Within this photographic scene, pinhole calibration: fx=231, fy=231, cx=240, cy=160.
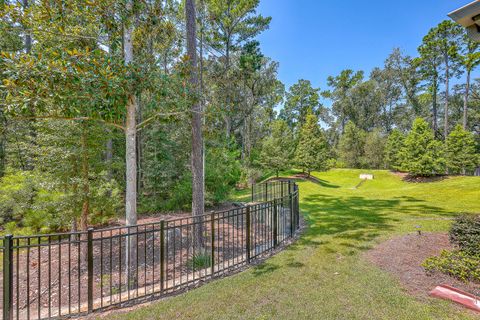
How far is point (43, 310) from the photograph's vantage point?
3.56 metres

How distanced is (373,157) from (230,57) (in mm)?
20324

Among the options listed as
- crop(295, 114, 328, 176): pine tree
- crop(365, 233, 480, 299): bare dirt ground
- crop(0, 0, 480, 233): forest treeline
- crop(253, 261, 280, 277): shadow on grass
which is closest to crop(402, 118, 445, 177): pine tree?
crop(0, 0, 480, 233): forest treeline

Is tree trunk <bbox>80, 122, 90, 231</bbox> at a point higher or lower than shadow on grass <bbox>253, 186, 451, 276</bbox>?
higher

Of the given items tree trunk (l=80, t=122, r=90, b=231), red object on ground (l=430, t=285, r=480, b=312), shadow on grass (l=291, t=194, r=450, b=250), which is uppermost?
tree trunk (l=80, t=122, r=90, b=231)

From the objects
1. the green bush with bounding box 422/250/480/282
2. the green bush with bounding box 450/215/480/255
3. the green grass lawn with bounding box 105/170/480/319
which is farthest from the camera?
the green bush with bounding box 450/215/480/255

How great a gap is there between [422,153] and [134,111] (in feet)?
70.5

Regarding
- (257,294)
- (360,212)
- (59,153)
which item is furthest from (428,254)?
(59,153)

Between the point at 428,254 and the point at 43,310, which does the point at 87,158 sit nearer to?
the point at 43,310

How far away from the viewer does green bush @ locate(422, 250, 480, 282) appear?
3.50 m

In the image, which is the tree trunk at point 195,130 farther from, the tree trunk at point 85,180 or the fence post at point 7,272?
the fence post at point 7,272

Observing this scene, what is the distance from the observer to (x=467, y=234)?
4215 millimetres

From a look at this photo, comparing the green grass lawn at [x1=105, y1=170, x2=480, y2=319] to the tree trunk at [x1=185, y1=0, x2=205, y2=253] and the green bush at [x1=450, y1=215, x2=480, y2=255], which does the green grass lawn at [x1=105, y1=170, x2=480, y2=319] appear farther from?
the tree trunk at [x1=185, y1=0, x2=205, y2=253]

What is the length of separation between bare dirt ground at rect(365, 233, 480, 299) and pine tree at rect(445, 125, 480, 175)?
1886cm

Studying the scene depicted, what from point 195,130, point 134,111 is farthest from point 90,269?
point 195,130
